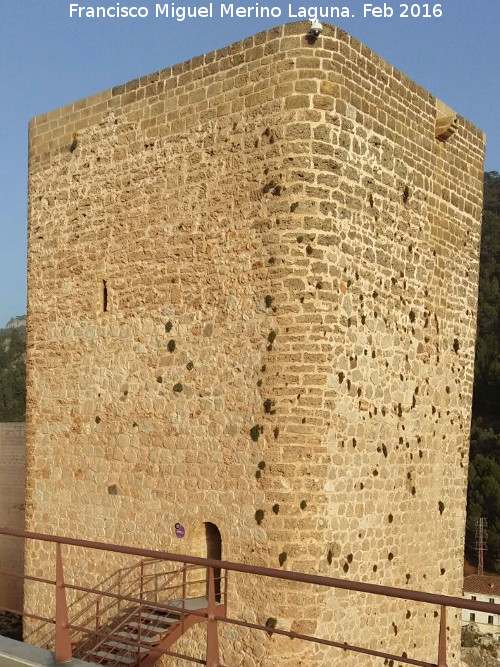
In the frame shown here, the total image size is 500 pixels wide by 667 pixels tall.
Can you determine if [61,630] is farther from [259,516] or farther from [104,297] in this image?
[104,297]

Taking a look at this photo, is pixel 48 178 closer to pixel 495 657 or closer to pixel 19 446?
pixel 19 446

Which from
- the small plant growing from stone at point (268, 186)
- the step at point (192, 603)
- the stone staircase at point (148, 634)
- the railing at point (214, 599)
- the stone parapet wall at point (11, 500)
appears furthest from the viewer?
the stone parapet wall at point (11, 500)

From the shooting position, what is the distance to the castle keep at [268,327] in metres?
7.80

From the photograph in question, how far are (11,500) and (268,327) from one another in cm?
1371

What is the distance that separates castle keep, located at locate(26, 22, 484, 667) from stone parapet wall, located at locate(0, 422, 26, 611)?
9390 mm

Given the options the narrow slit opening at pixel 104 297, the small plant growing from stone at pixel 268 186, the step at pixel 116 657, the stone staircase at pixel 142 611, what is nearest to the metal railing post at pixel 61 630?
the stone staircase at pixel 142 611

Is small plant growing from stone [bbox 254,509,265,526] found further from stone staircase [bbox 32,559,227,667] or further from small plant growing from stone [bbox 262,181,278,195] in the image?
small plant growing from stone [bbox 262,181,278,195]

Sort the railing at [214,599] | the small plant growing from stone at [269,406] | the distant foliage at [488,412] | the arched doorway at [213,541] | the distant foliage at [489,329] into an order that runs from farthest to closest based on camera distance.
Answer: the distant foliage at [489,329], the distant foliage at [488,412], the arched doorway at [213,541], the small plant growing from stone at [269,406], the railing at [214,599]

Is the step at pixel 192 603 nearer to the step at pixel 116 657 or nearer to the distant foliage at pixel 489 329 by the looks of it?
the step at pixel 116 657

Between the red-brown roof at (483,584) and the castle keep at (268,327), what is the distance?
2697cm

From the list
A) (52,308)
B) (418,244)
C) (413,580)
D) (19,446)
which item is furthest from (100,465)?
(19,446)

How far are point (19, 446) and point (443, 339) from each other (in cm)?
1275

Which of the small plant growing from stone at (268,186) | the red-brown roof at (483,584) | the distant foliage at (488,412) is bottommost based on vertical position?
the red-brown roof at (483,584)

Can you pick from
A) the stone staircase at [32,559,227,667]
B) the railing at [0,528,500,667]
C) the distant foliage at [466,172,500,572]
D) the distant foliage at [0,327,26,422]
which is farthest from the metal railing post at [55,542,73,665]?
the distant foliage at [0,327,26,422]
